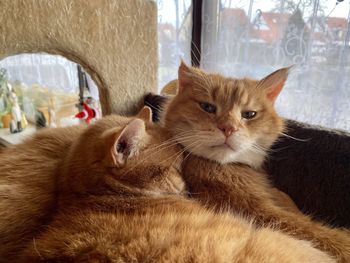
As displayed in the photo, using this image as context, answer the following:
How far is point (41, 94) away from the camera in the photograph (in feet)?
7.93

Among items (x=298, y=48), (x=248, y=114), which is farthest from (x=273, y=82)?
(x=298, y=48)

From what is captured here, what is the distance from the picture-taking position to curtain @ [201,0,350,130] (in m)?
1.39

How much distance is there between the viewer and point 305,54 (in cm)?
150

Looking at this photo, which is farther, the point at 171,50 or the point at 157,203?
the point at 171,50

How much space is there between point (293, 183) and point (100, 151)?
0.58 meters

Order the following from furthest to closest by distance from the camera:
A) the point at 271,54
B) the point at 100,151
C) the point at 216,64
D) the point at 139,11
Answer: the point at 216,64
the point at 271,54
the point at 139,11
the point at 100,151

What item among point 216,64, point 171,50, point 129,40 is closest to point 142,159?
point 129,40

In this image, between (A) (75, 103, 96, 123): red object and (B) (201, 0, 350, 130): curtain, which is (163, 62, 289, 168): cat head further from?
(A) (75, 103, 96, 123): red object

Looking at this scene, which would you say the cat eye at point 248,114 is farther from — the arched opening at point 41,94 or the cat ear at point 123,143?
the arched opening at point 41,94

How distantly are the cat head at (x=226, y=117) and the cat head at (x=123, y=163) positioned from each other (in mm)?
111

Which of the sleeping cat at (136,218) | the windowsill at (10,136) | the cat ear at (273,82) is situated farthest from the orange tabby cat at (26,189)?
the windowsill at (10,136)

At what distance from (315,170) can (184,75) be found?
0.49 m

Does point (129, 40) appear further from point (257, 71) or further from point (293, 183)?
point (293, 183)

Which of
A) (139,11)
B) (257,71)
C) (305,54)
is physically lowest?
(257,71)
